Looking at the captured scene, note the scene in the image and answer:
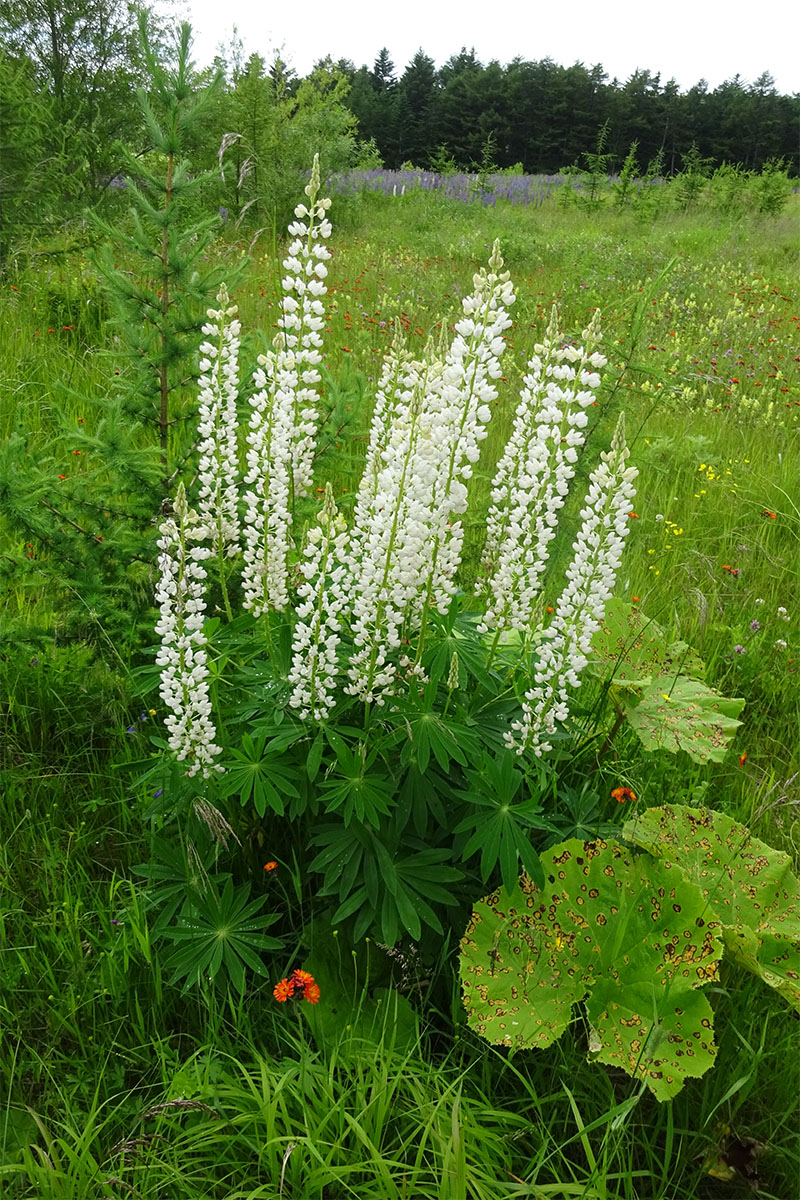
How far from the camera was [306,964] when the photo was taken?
7.11 feet

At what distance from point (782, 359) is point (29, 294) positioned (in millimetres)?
6829

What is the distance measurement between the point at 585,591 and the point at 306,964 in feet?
4.36

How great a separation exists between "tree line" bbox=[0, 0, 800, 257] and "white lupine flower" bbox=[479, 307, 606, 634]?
117cm

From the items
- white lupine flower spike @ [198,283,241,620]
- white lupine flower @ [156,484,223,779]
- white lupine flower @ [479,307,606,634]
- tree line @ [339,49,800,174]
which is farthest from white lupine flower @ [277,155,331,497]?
tree line @ [339,49,800,174]

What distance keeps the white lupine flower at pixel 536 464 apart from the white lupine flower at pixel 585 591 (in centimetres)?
10

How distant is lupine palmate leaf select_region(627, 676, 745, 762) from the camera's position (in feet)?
8.46

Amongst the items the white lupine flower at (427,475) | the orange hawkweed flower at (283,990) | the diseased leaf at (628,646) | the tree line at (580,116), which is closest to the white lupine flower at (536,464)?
the white lupine flower at (427,475)

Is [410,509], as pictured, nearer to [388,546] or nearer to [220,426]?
[388,546]

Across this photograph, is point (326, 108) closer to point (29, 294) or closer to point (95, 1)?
point (95, 1)

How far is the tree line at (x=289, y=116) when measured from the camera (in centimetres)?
666

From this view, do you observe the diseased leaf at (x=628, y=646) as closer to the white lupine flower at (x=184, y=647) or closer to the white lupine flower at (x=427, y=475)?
the white lupine flower at (x=427, y=475)

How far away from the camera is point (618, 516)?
1.95 meters

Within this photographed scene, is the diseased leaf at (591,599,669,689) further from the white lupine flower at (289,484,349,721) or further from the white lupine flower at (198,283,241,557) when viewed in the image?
the white lupine flower at (198,283,241,557)

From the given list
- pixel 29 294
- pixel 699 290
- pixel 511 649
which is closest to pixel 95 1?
pixel 29 294
